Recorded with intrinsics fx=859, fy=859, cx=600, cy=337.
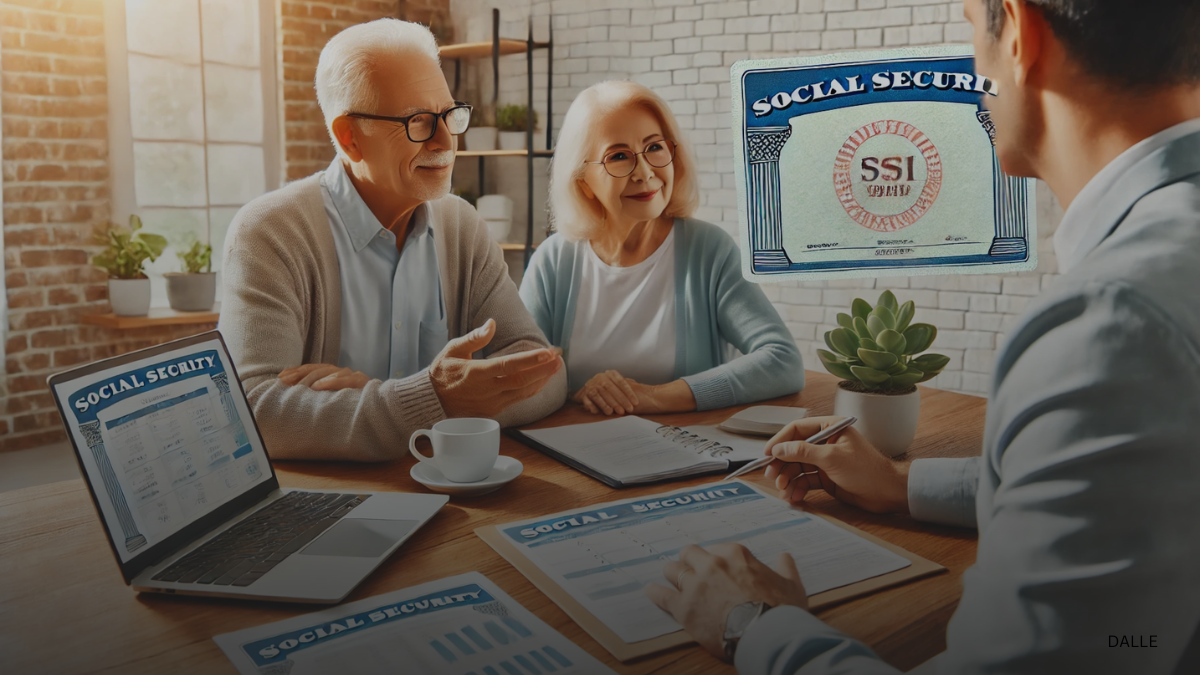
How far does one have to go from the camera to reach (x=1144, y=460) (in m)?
0.52

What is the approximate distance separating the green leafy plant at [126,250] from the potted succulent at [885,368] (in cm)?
344

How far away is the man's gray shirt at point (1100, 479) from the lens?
526mm

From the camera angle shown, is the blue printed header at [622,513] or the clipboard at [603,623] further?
the blue printed header at [622,513]

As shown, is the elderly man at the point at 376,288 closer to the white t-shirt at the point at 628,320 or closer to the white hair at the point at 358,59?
the white hair at the point at 358,59

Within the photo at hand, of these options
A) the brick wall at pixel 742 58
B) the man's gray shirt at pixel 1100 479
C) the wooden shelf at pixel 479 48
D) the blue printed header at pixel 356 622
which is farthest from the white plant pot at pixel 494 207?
the man's gray shirt at pixel 1100 479

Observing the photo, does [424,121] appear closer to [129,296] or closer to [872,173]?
[872,173]

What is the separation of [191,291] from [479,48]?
2.01 meters

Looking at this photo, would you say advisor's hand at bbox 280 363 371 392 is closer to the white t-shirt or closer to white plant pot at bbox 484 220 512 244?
the white t-shirt

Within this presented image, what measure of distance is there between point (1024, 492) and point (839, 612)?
318mm

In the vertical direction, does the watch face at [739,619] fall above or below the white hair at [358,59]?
below

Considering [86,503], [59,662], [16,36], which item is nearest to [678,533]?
[59,662]

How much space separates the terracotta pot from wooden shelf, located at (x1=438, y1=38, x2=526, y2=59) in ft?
5.82

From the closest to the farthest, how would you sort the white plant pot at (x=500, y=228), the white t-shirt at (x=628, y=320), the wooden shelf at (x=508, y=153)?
1. the white t-shirt at (x=628, y=320)
2. the wooden shelf at (x=508, y=153)
3. the white plant pot at (x=500, y=228)

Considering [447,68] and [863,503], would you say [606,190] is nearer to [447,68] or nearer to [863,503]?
[863,503]
